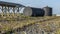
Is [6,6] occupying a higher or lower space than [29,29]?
higher

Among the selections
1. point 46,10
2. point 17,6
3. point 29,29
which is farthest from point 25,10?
point 29,29

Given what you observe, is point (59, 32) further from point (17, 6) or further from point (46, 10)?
point (46, 10)

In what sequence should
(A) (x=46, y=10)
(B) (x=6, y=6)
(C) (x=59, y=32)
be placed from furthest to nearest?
1. (A) (x=46, y=10)
2. (B) (x=6, y=6)
3. (C) (x=59, y=32)

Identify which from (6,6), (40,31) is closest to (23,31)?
(40,31)

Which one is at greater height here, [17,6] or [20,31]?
[17,6]

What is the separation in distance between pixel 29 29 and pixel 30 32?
0.37 m

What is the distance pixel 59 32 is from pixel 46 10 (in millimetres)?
24062

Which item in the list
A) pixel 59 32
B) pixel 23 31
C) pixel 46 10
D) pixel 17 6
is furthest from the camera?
pixel 46 10

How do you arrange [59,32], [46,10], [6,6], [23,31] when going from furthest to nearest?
[46,10] → [6,6] → [23,31] → [59,32]

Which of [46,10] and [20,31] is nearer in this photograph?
[20,31]

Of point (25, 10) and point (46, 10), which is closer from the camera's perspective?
point (25, 10)

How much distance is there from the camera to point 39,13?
28750 millimetres

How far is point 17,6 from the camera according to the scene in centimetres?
2909

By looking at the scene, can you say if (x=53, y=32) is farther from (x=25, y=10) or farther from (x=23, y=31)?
(x=25, y=10)
